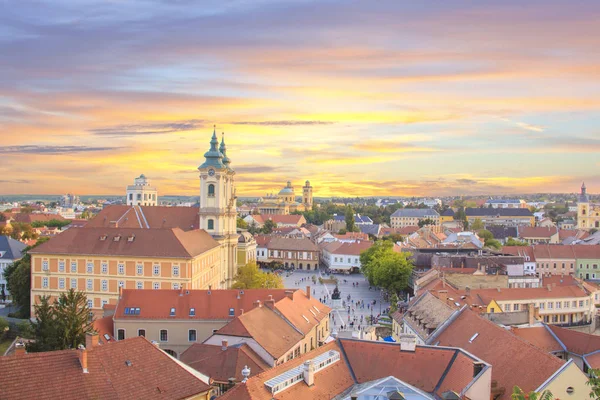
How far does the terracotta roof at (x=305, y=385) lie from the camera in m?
20.7

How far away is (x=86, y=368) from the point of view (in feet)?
67.4

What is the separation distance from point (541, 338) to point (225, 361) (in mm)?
18338

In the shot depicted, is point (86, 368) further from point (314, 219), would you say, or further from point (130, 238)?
point (314, 219)

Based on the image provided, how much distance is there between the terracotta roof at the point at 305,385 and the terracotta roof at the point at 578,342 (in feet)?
54.0

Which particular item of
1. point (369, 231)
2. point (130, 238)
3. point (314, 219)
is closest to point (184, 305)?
point (130, 238)

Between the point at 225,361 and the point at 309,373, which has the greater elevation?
the point at 309,373

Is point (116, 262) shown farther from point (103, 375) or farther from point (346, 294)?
point (103, 375)

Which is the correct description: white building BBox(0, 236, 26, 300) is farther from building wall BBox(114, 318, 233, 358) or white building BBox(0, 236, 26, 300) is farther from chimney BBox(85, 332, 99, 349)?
chimney BBox(85, 332, 99, 349)

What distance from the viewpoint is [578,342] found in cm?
3469

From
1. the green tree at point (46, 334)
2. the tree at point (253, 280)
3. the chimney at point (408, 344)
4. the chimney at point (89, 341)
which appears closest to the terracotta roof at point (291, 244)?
the tree at point (253, 280)

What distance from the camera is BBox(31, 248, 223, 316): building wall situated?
56162 millimetres

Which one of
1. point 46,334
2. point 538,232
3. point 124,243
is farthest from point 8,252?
point 538,232

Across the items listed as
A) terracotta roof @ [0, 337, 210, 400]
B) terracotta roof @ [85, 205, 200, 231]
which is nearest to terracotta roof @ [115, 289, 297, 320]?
terracotta roof @ [0, 337, 210, 400]

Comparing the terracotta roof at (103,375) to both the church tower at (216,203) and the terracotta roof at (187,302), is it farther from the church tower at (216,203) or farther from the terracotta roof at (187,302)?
the church tower at (216,203)
